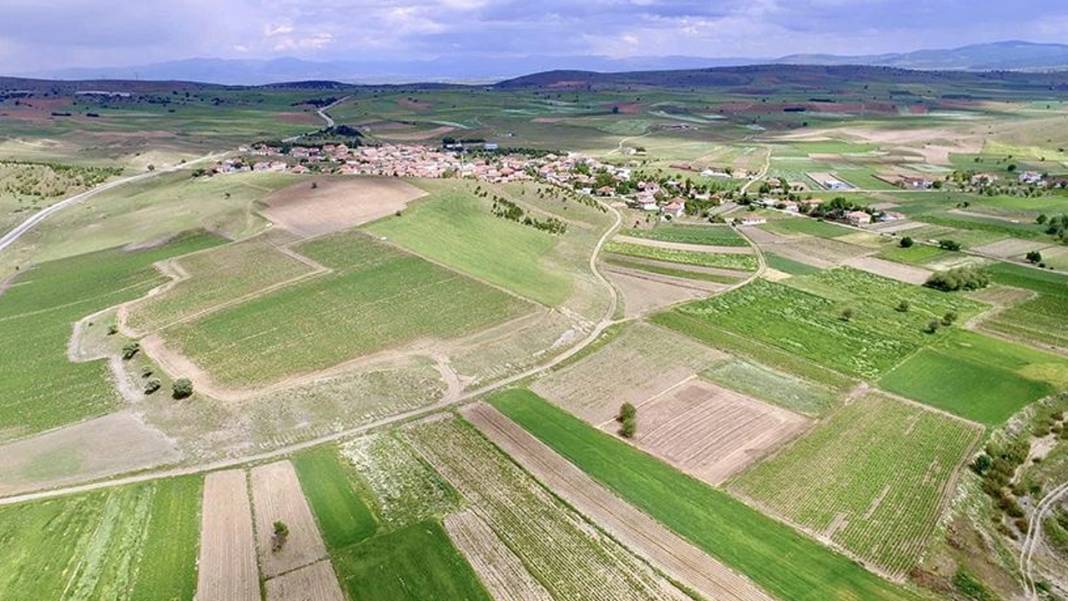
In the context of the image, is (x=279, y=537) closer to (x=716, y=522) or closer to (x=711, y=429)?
(x=716, y=522)

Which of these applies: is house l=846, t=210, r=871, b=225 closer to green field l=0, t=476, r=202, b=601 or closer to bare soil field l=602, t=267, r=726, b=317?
bare soil field l=602, t=267, r=726, b=317

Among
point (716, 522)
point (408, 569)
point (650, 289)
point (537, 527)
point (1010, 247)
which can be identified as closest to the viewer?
point (408, 569)

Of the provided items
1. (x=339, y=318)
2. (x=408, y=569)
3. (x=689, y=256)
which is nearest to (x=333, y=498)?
(x=408, y=569)

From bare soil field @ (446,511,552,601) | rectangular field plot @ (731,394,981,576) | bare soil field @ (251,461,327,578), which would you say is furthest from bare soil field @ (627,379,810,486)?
bare soil field @ (251,461,327,578)

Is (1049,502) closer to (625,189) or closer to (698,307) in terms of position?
(698,307)

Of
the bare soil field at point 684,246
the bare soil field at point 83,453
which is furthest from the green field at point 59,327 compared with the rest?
the bare soil field at point 684,246

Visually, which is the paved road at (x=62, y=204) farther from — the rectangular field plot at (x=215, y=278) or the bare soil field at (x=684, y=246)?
the bare soil field at (x=684, y=246)
